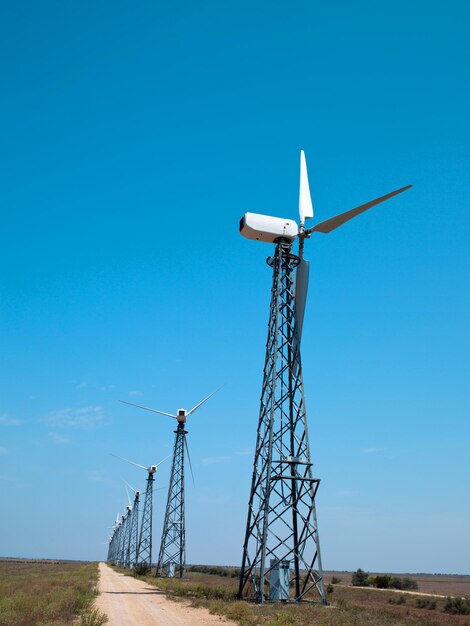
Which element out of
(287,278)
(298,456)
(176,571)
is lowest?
(176,571)

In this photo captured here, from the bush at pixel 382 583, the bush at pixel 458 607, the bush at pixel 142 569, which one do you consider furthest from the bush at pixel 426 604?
the bush at pixel 142 569

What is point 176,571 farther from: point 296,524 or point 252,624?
point 252,624

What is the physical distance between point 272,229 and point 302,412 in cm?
1013

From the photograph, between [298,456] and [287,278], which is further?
[287,278]

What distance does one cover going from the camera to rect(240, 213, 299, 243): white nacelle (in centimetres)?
3128

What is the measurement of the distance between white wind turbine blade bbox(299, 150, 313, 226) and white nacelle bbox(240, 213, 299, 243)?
139cm

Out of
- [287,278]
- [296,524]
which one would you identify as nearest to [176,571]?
[296,524]

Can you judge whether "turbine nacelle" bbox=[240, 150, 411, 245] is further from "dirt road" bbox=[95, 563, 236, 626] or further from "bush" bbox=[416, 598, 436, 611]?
"bush" bbox=[416, 598, 436, 611]

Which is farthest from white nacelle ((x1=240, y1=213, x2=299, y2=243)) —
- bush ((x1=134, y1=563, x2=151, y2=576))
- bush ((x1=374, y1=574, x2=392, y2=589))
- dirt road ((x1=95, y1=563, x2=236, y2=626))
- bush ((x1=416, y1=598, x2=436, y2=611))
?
bush ((x1=374, y1=574, x2=392, y2=589))

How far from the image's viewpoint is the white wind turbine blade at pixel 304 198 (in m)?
33.2

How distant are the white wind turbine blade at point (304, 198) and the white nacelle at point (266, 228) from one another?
1395 millimetres

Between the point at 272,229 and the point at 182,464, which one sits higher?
the point at 272,229

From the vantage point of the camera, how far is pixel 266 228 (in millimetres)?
31438

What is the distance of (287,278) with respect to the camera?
104ft
